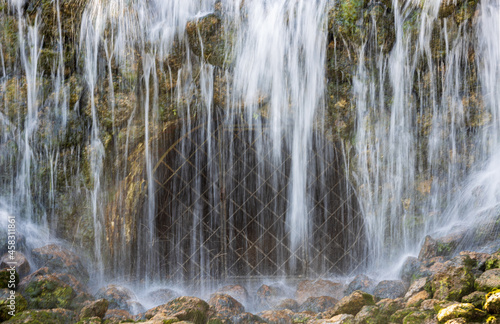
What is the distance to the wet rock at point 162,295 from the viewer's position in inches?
189

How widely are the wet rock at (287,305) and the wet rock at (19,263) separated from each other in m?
2.37

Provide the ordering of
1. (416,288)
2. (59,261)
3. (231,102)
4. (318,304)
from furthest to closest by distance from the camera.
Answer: (231,102) → (59,261) → (318,304) → (416,288)

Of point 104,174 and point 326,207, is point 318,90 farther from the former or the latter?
point 104,174

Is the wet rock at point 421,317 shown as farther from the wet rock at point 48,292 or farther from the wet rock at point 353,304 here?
the wet rock at point 48,292

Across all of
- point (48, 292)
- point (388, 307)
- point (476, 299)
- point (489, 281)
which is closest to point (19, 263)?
point (48, 292)

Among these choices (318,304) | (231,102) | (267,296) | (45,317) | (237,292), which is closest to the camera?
(45,317)

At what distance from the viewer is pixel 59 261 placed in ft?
15.0

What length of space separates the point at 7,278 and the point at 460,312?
365 centimetres

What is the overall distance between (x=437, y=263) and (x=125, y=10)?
4.06 meters

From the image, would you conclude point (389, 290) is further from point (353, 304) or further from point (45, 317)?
point (45, 317)

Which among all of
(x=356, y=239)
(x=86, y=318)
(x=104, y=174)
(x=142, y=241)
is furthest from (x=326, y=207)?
(x=86, y=318)

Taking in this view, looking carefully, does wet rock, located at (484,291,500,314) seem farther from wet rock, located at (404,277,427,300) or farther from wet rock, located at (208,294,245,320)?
wet rock, located at (208,294,245,320)

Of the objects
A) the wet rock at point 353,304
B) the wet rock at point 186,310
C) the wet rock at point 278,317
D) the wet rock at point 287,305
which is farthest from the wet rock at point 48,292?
the wet rock at point 353,304

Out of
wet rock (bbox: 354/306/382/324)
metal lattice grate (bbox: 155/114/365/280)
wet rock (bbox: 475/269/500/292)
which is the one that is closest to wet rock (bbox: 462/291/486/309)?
wet rock (bbox: 475/269/500/292)
